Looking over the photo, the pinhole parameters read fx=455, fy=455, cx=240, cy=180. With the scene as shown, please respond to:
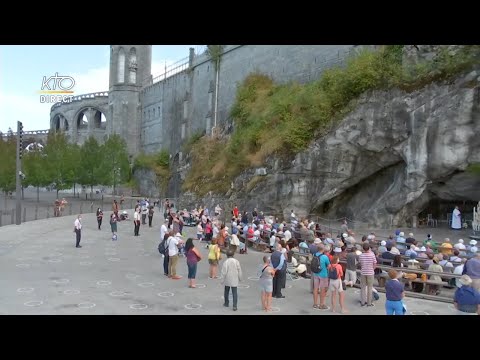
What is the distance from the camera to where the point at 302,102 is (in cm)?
3147

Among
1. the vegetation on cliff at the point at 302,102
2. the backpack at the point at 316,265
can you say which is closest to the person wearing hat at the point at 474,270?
the backpack at the point at 316,265

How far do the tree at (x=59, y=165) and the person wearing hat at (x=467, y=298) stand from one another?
46.4m

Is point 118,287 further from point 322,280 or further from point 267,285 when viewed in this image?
point 322,280

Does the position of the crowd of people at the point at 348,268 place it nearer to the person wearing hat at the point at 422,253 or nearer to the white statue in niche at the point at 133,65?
the person wearing hat at the point at 422,253

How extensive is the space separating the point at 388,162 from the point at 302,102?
7683 mm

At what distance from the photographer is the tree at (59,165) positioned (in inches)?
1943

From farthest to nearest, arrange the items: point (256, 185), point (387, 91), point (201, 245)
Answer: point (256, 185), point (387, 91), point (201, 245)

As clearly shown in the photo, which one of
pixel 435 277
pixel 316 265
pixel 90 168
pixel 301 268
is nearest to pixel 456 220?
pixel 435 277

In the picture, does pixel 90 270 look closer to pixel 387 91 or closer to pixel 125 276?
pixel 125 276

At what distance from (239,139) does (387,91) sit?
13455 mm

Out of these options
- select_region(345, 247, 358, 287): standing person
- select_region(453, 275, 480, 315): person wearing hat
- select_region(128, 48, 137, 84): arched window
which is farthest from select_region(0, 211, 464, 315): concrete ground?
select_region(128, 48, 137, 84): arched window

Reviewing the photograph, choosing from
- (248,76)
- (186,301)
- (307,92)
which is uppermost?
(248,76)

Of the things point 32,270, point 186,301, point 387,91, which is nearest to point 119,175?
point 387,91
